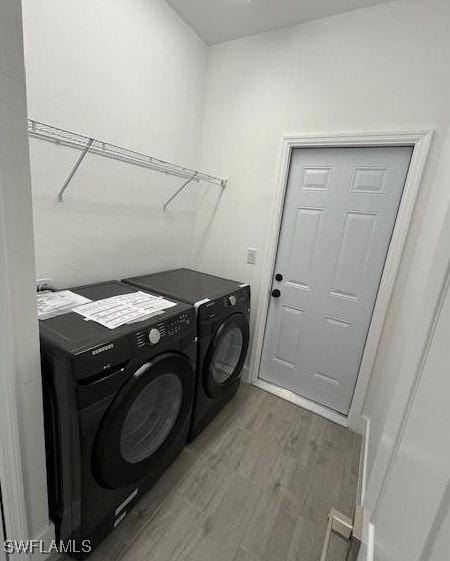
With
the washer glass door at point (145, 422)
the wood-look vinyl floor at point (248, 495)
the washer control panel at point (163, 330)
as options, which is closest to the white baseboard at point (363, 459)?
the wood-look vinyl floor at point (248, 495)

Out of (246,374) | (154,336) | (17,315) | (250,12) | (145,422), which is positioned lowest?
(246,374)

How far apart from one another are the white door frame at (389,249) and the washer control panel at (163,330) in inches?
40.8

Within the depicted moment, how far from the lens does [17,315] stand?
0.86 meters

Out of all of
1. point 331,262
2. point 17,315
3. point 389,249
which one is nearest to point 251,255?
point 331,262

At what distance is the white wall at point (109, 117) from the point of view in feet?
4.41

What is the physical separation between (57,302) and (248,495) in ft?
4.79

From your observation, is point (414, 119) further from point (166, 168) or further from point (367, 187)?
point (166, 168)

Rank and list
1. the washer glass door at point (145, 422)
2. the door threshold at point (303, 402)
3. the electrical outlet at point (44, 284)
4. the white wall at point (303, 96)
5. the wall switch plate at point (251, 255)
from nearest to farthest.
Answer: the washer glass door at point (145, 422) → the electrical outlet at point (44, 284) → the white wall at point (303, 96) → the door threshold at point (303, 402) → the wall switch plate at point (251, 255)

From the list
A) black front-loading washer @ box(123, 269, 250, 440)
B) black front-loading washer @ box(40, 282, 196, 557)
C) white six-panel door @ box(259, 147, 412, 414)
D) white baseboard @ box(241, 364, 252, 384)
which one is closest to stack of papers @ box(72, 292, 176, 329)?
black front-loading washer @ box(40, 282, 196, 557)

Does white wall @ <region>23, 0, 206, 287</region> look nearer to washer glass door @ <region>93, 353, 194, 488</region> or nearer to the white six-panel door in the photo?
washer glass door @ <region>93, 353, 194, 488</region>

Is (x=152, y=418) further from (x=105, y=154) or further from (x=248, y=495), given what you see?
(x=105, y=154)

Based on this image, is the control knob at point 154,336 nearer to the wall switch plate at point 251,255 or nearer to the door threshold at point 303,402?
the wall switch plate at point 251,255

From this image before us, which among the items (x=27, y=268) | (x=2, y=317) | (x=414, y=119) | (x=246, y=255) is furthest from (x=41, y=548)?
(x=414, y=119)

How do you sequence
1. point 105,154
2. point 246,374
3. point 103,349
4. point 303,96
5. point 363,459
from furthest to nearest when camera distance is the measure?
point 246,374
point 303,96
point 363,459
point 105,154
point 103,349
